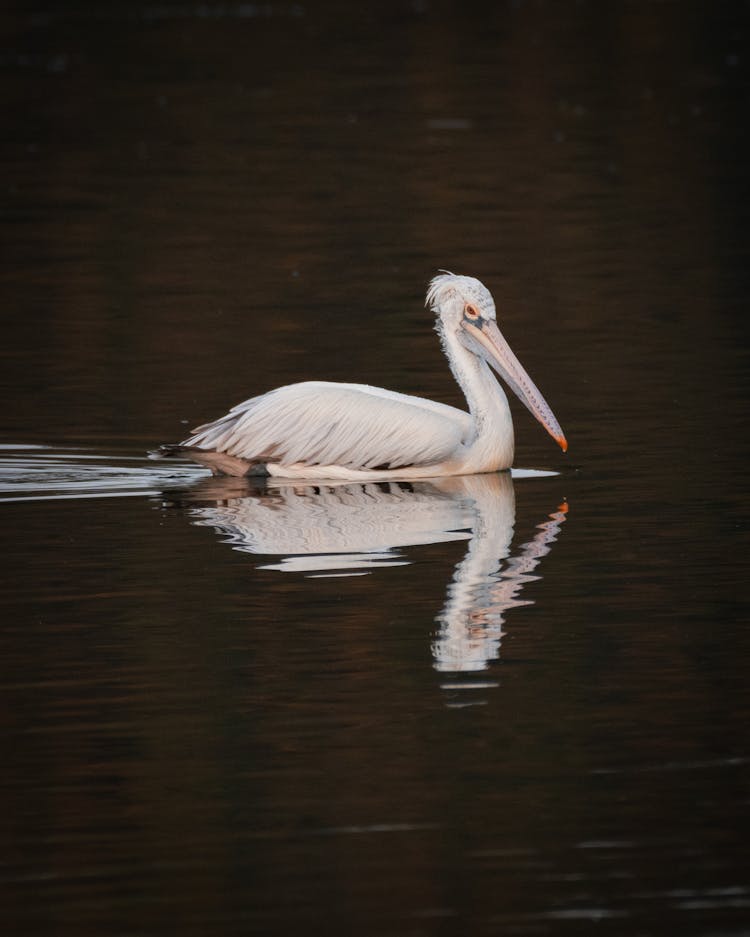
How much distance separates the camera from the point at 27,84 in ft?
96.5

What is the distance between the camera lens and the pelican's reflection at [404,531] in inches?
274

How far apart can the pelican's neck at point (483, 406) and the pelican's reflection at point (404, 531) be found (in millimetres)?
106

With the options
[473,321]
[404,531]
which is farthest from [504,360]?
[404,531]

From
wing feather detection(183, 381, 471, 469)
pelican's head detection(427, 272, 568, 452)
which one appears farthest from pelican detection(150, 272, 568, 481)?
pelican's head detection(427, 272, 568, 452)

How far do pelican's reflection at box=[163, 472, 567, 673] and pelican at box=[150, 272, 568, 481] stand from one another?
0.27 ft

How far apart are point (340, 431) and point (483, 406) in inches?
24.5

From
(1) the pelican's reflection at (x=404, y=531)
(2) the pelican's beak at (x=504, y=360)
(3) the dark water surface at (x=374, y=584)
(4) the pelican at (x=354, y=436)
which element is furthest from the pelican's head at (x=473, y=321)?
(1) the pelican's reflection at (x=404, y=531)

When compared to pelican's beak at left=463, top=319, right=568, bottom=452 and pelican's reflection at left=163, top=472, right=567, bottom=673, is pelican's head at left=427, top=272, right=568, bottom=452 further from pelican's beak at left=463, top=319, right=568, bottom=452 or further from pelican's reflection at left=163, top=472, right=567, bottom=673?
pelican's reflection at left=163, top=472, right=567, bottom=673

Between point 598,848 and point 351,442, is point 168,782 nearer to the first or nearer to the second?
point 598,848

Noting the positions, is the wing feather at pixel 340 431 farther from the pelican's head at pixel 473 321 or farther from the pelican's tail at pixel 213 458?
the pelican's head at pixel 473 321

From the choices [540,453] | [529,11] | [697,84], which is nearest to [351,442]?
[540,453]

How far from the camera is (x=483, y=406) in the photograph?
9.59m

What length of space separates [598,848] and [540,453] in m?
5.07

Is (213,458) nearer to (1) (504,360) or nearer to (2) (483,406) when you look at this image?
(2) (483,406)
